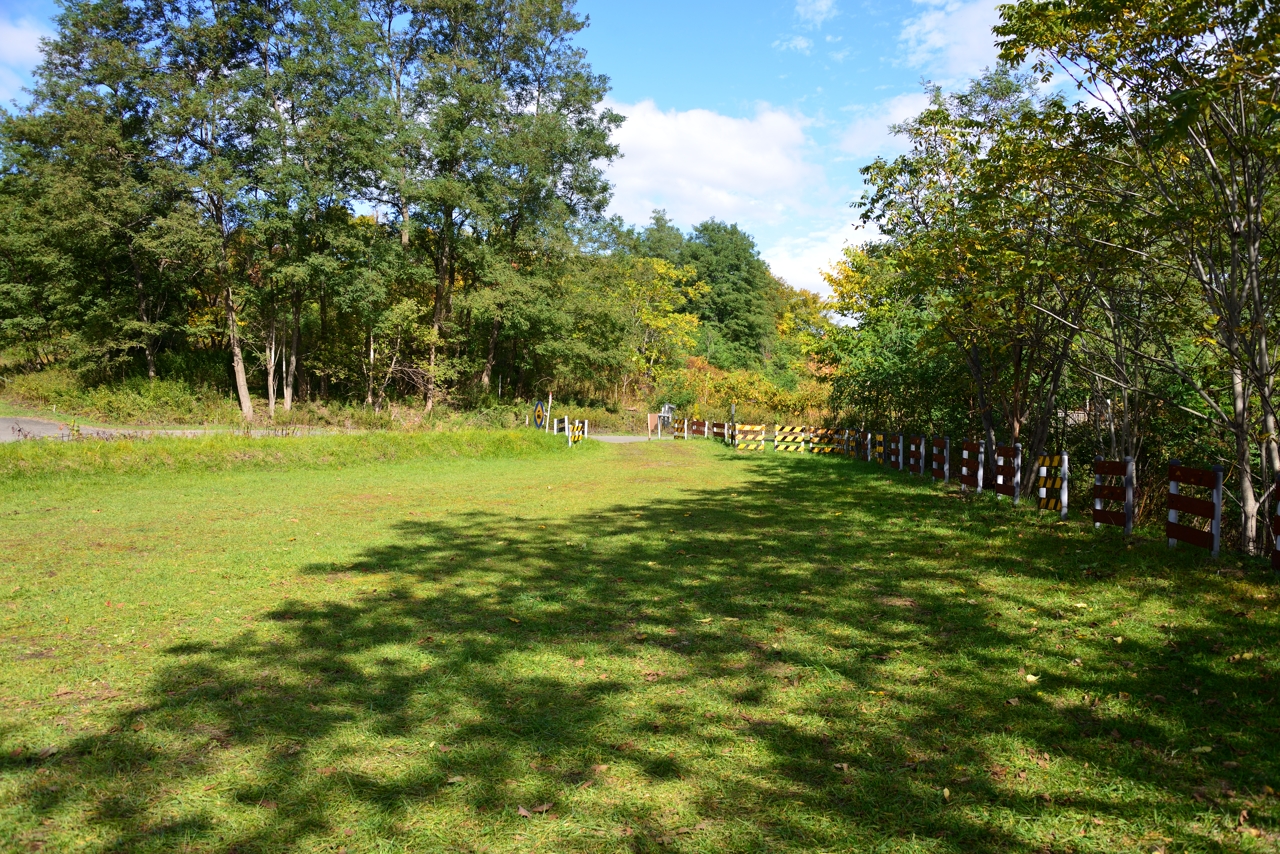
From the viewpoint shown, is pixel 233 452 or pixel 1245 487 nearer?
pixel 1245 487

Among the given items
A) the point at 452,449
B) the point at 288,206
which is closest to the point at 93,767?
the point at 452,449

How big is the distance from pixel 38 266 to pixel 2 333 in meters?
3.21

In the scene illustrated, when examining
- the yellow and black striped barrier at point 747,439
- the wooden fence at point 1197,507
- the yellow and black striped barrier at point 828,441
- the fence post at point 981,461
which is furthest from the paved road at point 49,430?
the wooden fence at point 1197,507

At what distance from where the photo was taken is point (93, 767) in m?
3.60

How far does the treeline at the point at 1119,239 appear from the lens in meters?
7.49

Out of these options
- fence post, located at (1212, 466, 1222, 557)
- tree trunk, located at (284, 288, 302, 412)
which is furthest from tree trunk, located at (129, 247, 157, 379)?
fence post, located at (1212, 466, 1222, 557)

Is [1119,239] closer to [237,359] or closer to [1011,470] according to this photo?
[1011,470]

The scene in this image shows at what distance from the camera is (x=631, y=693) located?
15.2 ft

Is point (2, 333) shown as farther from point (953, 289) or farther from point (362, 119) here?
point (953, 289)

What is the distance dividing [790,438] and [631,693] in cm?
2177

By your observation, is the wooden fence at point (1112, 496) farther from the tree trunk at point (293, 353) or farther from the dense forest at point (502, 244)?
the tree trunk at point (293, 353)

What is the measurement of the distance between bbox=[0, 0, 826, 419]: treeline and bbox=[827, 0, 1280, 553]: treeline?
44.9ft

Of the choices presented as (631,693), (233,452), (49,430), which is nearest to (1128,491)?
(631,693)

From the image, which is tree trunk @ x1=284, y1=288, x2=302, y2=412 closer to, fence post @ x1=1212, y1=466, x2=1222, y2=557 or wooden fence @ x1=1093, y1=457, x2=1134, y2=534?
wooden fence @ x1=1093, y1=457, x2=1134, y2=534
